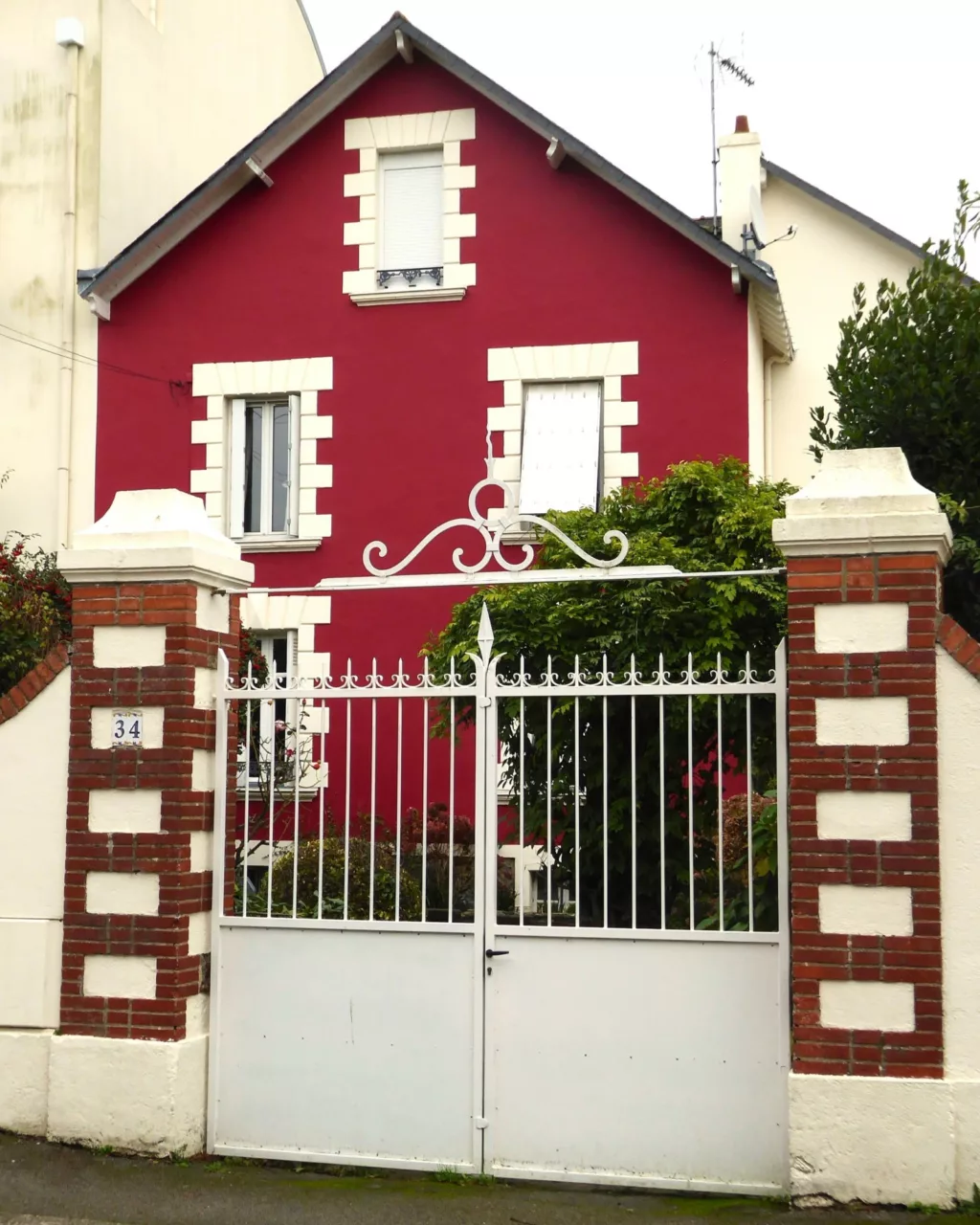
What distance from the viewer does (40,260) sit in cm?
1581

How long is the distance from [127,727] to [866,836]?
11.1ft

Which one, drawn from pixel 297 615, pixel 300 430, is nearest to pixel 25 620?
pixel 297 615

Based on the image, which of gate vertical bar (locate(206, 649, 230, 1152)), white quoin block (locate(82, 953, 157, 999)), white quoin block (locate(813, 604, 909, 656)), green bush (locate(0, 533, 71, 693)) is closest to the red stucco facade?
green bush (locate(0, 533, 71, 693))

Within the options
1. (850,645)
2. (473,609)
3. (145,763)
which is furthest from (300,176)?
(850,645)

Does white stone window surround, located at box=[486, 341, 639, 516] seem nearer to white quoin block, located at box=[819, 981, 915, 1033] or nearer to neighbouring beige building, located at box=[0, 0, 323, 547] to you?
neighbouring beige building, located at box=[0, 0, 323, 547]

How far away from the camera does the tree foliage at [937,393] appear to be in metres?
8.81

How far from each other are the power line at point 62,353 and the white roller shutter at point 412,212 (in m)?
2.45

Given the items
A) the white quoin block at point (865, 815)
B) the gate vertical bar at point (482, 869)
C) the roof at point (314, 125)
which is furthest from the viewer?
the roof at point (314, 125)

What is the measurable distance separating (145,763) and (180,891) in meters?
0.61

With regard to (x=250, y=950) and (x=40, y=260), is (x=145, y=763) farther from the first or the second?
(x=40, y=260)

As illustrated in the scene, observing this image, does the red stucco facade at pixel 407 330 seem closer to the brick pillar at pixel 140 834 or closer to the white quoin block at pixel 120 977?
the brick pillar at pixel 140 834

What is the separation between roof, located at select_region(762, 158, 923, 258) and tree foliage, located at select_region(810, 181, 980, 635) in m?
8.44

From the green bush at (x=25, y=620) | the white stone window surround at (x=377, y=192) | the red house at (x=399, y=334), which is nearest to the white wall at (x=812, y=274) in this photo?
the red house at (x=399, y=334)

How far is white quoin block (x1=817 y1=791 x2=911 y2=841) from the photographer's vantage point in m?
6.29
